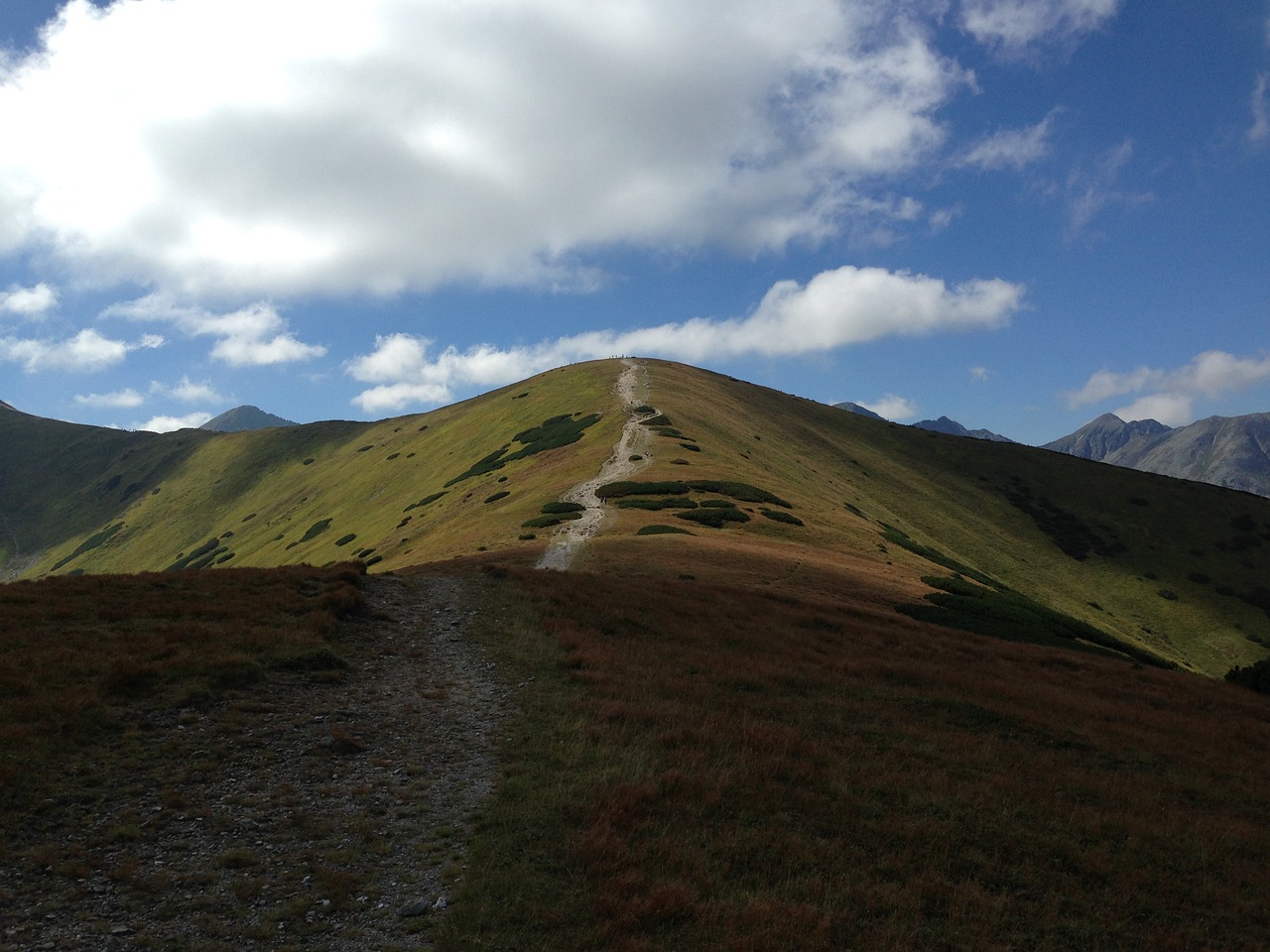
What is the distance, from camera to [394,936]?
362 inches

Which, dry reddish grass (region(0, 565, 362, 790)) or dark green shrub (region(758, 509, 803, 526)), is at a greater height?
dark green shrub (region(758, 509, 803, 526))

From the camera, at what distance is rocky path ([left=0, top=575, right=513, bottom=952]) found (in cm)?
924

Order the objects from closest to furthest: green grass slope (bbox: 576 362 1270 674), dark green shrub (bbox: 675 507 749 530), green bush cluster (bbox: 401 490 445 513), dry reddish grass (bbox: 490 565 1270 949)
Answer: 1. dry reddish grass (bbox: 490 565 1270 949)
2. dark green shrub (bbox: 675 507 749 530)
3. green grass slope (bbox: 576 362 1270 674)
4. green bush cluster (bbox: 401 490 445 513)

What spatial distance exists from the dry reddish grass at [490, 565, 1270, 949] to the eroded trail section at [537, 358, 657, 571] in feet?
46.4

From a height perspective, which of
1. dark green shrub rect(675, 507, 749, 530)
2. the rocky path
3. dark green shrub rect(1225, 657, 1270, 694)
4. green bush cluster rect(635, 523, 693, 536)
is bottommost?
dark green shrub rect(1225, 657, 1270, 694)

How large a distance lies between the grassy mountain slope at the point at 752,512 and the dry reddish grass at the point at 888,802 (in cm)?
1434

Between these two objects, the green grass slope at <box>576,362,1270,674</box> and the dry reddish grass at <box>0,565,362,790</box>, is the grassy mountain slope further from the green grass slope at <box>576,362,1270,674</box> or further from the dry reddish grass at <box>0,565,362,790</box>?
the dry reddish grass at <box>0,565,362,790</box>

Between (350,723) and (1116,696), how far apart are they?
26596 millimetres

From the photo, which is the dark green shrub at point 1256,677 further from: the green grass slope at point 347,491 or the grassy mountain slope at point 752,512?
the green grass slope at point 347,491

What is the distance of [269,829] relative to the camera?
38.3 feet

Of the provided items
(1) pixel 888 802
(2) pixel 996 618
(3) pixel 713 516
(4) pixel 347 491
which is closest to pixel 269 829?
(1) pixel 888 802

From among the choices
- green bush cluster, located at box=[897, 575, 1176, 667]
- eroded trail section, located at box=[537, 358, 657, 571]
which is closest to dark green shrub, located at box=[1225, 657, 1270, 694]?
green bush cluster, located at box=[897, 575, 1176, 667]

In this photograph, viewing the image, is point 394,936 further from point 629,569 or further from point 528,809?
point 629,569

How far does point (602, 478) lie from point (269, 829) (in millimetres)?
49590
